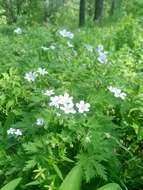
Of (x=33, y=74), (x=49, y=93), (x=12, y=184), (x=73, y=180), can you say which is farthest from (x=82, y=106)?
(x=33, y=74)

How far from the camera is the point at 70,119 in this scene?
2936mm

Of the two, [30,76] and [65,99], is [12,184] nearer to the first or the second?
[65,99]

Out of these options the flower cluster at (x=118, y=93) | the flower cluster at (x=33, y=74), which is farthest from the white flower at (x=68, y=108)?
the flower cluster at (x=33, y=74)

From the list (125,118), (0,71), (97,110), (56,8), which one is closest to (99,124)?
(97,110)

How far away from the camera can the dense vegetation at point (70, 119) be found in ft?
9.57

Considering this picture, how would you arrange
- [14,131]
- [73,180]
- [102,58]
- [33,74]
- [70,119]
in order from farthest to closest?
1. [102,58]
2. [33,74]
3. [14,131]
4. [70,119]
5. [73,180]

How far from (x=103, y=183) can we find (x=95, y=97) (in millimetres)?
502

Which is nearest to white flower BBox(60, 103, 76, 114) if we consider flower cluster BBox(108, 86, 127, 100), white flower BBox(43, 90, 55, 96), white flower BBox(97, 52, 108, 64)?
white flower BBox(43, 90, 55, 96)

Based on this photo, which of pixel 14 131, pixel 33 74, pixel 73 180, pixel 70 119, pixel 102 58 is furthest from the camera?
pixel 102 58

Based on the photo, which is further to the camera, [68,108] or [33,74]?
[33,74]

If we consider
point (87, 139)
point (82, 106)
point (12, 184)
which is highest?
point (82, 106)

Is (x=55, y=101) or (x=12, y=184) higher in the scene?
(x=55, y=101)

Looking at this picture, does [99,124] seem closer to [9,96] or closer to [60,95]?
[60,95]

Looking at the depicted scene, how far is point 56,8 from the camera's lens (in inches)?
850
